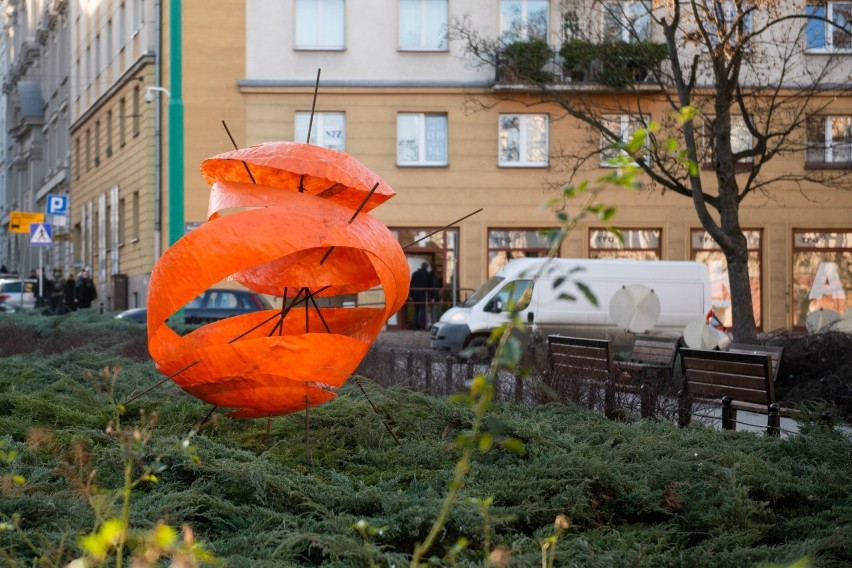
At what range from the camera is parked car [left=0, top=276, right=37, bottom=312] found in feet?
142

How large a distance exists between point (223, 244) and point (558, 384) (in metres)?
4.88

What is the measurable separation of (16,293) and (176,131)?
25.4m

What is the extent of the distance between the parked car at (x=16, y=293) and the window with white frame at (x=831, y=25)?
25.4m

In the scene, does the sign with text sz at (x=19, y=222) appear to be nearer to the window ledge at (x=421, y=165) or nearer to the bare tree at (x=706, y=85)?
the window ledge at (x=421, y=165)

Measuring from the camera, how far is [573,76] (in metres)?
34.3

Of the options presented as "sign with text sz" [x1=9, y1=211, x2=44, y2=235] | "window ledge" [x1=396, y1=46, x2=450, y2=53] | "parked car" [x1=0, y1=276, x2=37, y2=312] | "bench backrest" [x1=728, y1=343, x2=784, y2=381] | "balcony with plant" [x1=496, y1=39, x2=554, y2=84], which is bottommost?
"parked car" [x1=0, y1=276, x2=37, y2=312]

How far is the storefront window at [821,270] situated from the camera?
3522 cm

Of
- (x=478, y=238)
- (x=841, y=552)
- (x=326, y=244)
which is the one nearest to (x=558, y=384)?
(x=326, y=244)

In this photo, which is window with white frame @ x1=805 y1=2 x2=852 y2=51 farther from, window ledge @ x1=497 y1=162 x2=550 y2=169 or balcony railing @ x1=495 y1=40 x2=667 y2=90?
window ledge @ x1=497 y1=162 x2=550 y2=169

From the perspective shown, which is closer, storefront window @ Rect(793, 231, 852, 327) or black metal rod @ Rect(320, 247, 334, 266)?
black metal rod @ Rect(320, 247, 334, 266)

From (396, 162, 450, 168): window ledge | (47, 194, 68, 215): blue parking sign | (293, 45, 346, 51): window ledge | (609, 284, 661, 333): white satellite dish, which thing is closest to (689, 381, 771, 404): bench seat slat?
(609, 284, 661, 333): white satellite dish

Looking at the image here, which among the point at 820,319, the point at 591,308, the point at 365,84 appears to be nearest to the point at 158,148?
the point at 365,84

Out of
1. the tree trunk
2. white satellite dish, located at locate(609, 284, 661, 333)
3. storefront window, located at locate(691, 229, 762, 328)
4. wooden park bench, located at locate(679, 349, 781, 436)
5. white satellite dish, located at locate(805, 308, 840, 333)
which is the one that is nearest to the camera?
wooden park bench, located at locate(679, 349, 781, 436)

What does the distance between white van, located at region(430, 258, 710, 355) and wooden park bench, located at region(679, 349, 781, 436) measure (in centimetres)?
1191
